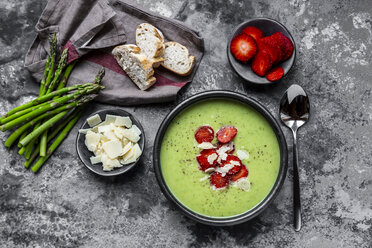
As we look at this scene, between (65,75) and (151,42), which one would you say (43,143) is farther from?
(151,42)

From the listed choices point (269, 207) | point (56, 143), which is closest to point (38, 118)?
point (56, 143)

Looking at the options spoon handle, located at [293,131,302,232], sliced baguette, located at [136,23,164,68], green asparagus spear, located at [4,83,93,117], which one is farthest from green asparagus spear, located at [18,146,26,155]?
spoon handle, located at [293,131,302,232]

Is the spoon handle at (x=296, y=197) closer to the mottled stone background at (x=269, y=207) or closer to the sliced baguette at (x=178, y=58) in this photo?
the mottled stone background at (x=269, y=207)

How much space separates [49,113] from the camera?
8.87 feet

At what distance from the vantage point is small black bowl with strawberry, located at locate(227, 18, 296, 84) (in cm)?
263

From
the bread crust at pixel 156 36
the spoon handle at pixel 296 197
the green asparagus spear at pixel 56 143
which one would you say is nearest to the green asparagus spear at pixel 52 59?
the green asparagus spear at pixel 56 143

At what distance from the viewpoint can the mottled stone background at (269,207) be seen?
9.04 feet

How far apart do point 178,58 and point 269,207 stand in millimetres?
1129

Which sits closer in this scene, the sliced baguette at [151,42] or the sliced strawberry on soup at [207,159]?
the sliced strawberry on soup at [207,159]

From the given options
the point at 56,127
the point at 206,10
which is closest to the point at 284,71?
the point at 206,10

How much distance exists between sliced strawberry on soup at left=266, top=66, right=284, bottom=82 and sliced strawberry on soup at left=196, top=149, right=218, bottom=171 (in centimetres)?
59

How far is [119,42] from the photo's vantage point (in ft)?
9.14

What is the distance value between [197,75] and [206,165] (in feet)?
2.08

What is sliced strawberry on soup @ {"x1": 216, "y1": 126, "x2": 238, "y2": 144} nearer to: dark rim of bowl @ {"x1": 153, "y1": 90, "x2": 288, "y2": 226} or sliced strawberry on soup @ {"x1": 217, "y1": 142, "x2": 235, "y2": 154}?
sliced strawberry on soup @ {"x1": 217, "y1": 142, "x2": 235, "y2": 154}
